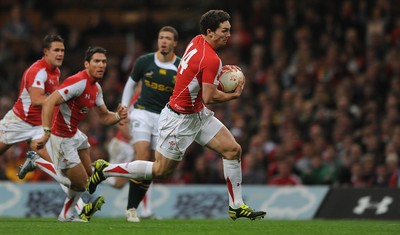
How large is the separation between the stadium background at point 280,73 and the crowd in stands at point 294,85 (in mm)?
26

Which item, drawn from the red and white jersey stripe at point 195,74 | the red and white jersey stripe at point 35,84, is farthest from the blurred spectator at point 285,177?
the red and white jersey stripe at point 195,74

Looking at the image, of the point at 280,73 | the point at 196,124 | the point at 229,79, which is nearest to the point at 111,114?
the point at 196,124

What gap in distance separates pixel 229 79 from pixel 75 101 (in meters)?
2.31

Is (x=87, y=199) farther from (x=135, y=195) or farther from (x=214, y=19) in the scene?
(x=214, y=19)

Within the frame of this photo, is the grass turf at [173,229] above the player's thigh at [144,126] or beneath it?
beneath

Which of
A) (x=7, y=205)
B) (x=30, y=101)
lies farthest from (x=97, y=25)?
(x=30, y=101)

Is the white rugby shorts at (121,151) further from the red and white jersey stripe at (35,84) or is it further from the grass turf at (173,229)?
the grass turf at (173,229)

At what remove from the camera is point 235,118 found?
20156 millimetres

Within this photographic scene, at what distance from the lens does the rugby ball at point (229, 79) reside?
11.8 meters

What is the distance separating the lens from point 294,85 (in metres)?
20.9

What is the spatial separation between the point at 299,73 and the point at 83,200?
26.3ft

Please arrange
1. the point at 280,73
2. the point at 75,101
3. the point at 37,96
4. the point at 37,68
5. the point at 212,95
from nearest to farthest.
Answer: the point at 212,95
the point at 75,101
the point at 37,96
the point at 37,68
the point at 280,73

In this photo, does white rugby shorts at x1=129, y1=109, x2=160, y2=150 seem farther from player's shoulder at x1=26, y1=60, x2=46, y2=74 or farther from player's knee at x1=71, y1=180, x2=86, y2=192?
player's shoulder at x1=26, y1=60, x2=46, y2=74

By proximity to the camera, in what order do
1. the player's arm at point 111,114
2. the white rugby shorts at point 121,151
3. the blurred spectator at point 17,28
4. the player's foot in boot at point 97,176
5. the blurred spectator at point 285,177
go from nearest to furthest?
the player's foot in boot at point 97,176, the player's arm at point 111,114, the white rugby shorts at point 121,151, the blurred spectator at point 285,177, the blurred spectator at point 17,28
